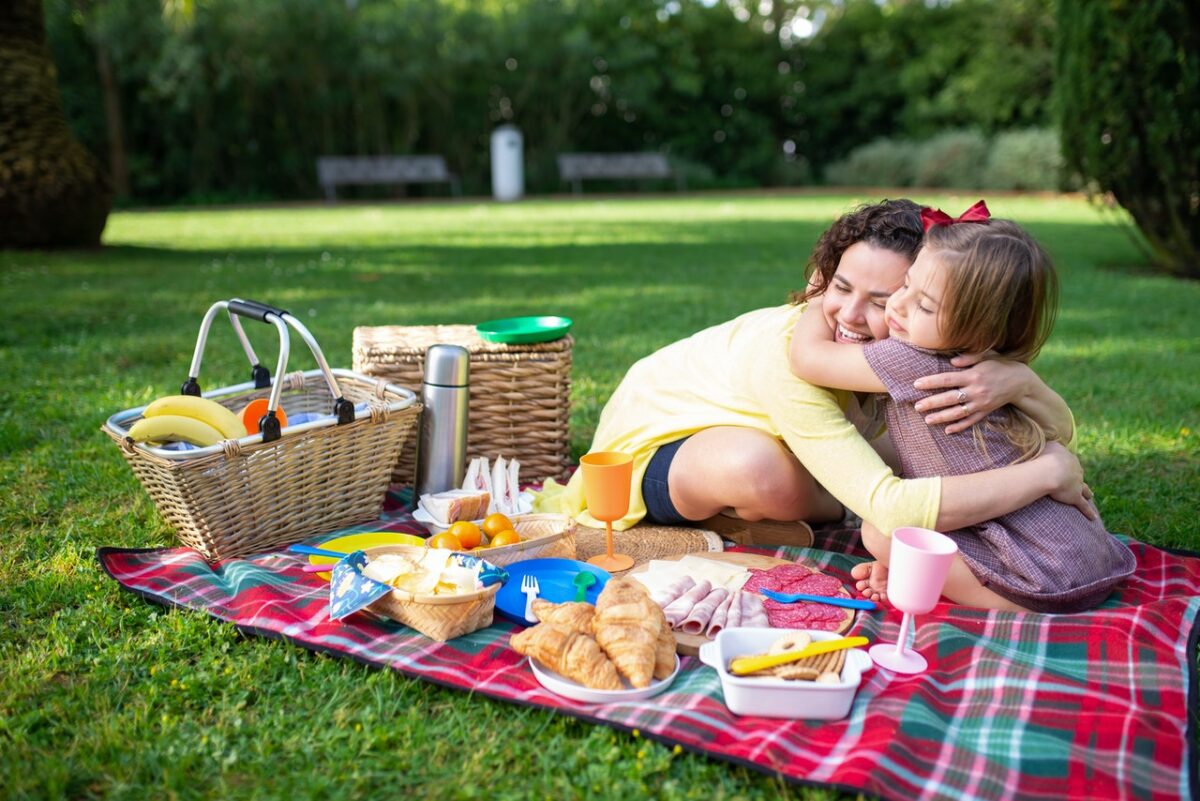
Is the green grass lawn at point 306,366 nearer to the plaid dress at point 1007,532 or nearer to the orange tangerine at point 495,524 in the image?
the orange tangerine at point 495,524

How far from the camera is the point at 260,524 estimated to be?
2801mm

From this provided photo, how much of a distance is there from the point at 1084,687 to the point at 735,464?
1015mm

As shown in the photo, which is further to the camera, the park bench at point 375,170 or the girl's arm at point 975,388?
the park bench at point 375,170

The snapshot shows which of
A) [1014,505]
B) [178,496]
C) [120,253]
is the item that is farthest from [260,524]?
[120,253]

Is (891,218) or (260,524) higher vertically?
(891,218)

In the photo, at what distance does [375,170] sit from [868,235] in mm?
18298

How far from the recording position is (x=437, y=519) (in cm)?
302

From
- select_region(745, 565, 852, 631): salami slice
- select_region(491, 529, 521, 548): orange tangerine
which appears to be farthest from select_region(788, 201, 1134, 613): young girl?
select_region(491, 529, 521, 548): orange tangerine

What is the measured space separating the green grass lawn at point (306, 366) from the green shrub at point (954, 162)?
30.6 ft

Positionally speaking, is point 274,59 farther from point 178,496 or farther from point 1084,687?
point 1084,687

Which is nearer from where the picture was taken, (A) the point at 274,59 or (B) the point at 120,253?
(B) the point at 120,253

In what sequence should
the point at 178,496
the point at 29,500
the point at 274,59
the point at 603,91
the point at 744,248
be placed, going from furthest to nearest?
the point at 603,91
the point at 274,59
the point at 744,248
the point at 29,500
the point at 178,496

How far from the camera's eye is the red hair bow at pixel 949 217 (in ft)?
7.68

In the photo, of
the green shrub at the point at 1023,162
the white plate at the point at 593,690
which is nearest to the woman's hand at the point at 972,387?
the white plate at the point at 593,690
